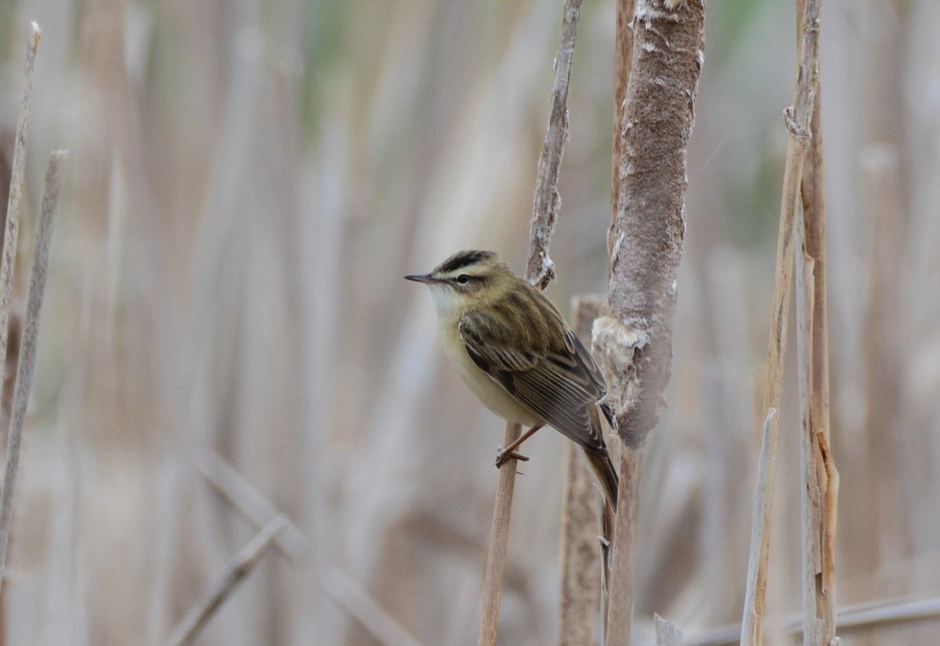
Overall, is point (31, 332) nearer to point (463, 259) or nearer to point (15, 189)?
point (15, 189)

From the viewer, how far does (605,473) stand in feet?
6.81

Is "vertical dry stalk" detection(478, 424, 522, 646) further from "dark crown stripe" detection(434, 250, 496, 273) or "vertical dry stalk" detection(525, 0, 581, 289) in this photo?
"dark crown stripe" detection(434, 250, 496, 273)

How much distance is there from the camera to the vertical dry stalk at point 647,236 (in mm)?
1464

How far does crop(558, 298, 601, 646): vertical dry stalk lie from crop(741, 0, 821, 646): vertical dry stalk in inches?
23.8

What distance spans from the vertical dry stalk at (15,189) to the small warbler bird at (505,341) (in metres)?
1.47

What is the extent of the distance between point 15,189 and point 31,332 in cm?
24

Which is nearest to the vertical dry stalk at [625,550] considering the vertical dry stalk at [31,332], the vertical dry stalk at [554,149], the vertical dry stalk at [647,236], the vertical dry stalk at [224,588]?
the vertical dry stalk at [647,236]

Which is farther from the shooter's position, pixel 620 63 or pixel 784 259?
pixel 620 63

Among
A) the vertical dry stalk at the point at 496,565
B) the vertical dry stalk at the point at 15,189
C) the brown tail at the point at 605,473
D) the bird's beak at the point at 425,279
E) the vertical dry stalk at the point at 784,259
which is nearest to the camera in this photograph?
the vertical dry stalk at the point at 784,259

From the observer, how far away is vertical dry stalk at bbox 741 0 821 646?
1424 millimetres

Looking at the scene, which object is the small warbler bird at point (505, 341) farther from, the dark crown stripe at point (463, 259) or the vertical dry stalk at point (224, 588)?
the vertical dry stalk at point (224, 588)

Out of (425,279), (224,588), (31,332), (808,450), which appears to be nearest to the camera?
(808,450)

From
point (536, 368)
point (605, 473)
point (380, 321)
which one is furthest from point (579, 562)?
point (380, 321)

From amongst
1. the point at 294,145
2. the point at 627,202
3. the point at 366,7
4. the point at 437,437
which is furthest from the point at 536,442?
the point at 627,202
